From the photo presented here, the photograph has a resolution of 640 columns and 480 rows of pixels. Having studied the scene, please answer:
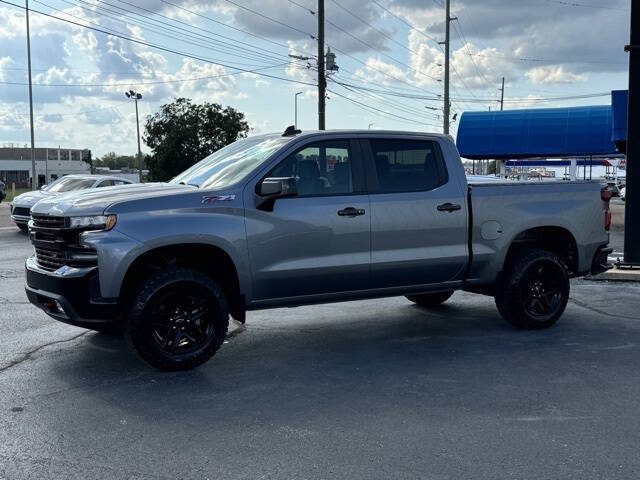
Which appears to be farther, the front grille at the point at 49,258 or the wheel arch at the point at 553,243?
the wheel arch at the point at 553,243

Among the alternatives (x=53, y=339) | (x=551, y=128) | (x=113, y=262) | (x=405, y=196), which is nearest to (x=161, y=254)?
(x=113, y=262)

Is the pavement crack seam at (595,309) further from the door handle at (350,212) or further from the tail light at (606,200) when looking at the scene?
the door handle at (350,212)

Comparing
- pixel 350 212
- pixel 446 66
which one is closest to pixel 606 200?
pixel 350 212

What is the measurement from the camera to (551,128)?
3109 centimetres

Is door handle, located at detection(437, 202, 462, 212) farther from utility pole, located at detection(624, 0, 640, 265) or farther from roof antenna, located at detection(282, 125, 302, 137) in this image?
utility pole, located at detection(624, 0, 640, 265)

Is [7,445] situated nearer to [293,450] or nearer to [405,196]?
[293,450]

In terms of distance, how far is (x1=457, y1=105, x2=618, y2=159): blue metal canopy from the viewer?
30500 mm

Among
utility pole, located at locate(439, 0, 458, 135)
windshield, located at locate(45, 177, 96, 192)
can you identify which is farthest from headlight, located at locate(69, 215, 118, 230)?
utility pole, located at locate(439, 0, 458, 135)

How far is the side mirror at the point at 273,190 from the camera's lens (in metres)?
5.72

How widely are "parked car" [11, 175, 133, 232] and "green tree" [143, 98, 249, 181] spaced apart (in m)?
35.0

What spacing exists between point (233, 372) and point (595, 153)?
95.6ft

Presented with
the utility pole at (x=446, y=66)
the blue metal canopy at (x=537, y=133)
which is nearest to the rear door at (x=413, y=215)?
the blue metal canopy at (x=537, y=133)

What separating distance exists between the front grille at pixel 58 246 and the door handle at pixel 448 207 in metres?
3.23

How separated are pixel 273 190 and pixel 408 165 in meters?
1.65
